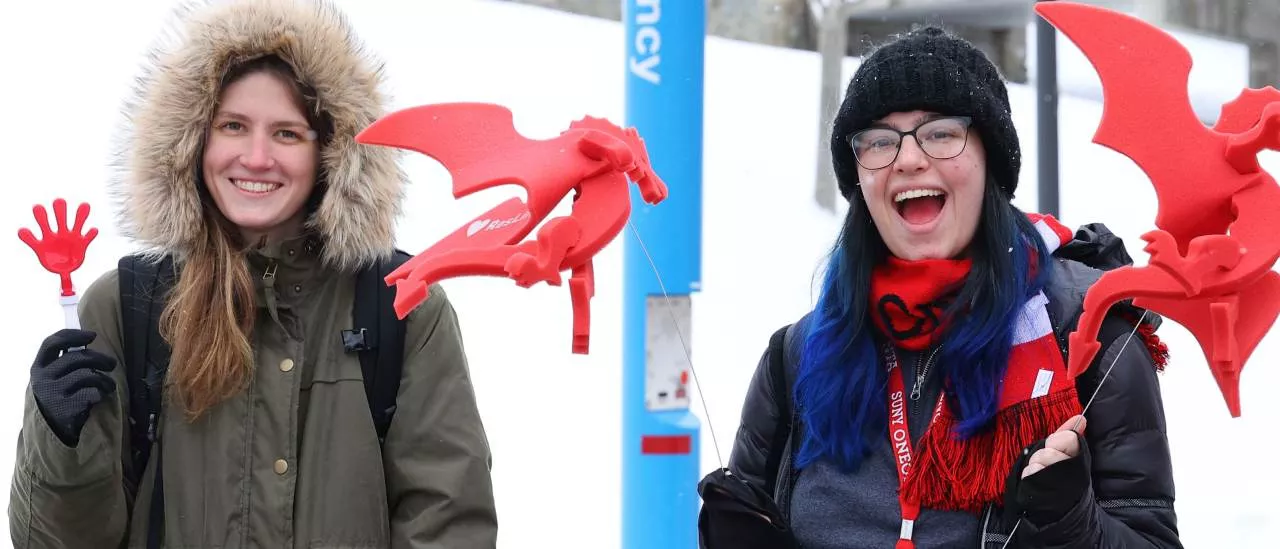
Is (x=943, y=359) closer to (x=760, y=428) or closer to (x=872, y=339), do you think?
(x=872, y=339)

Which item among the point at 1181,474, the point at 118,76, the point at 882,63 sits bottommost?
the point at 1181,474

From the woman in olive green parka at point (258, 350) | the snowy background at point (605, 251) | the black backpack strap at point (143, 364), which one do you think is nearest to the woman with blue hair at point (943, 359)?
the woman in olive green parka at point (258, 350)

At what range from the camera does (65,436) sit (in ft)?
7.25

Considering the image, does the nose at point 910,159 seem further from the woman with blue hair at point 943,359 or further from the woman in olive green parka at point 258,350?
the woman in olive green parka at point 258,350

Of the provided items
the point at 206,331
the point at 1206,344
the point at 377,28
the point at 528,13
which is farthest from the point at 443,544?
the point at 528,13

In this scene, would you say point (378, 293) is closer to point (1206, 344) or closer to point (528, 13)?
point (1206, 344)

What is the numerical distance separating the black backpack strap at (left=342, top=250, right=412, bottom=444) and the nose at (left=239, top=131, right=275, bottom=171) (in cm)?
32

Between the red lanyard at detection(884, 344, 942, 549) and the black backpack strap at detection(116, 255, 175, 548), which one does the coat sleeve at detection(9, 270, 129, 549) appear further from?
the red lanyard at detection(884, 344, 942, 549)

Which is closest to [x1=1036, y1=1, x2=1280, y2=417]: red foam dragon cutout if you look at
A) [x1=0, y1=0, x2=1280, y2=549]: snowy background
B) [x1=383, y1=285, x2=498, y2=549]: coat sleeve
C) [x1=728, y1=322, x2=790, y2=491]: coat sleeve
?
[x1=728, y1=322, x2=790, y2=491]: coat sleeve

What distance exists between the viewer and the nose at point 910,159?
213cm

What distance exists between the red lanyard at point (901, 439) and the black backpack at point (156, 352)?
A: 3.09 ft

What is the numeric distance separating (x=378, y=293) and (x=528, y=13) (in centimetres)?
752

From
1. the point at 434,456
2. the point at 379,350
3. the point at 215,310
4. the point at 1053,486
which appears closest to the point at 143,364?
the point at 215,310

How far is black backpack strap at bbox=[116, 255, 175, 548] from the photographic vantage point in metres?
2.33
